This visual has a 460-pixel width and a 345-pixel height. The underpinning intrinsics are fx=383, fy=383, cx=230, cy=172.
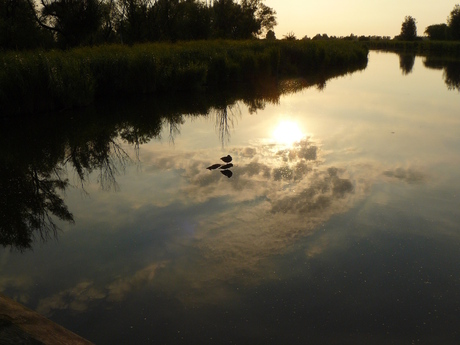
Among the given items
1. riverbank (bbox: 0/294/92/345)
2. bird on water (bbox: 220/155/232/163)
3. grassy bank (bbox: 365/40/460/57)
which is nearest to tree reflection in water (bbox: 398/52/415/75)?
grassy bank (bbox: 365/40/460/57)

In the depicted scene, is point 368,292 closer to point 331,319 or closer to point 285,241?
point 331,319

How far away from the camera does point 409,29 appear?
276ft

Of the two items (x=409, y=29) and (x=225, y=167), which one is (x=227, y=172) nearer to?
(x=225, y=167)

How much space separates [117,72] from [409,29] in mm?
87805

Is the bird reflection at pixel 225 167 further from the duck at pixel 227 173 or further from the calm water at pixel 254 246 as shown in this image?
the calm water at pixel 254 246

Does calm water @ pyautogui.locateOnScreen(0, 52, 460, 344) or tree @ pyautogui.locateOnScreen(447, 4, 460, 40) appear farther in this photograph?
tree @ pyautogui.locateOnScreen(447, 4, 460, 40)

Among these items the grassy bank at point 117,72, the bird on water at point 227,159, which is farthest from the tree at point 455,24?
the bird on water at point 227,159

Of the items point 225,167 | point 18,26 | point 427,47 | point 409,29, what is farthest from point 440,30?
point 225,167

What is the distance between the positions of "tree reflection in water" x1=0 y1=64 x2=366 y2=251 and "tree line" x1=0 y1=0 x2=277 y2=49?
402 inches

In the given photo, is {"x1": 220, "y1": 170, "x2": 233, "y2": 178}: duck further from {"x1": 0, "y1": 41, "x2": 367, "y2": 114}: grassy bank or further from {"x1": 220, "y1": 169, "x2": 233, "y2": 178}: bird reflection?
{"x1": 0, "y1": 41, "x2": 367, "y2": 114}: grassy bank

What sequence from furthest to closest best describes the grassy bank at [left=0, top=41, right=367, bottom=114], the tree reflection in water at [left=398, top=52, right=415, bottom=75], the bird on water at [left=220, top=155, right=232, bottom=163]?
1. the tree reflection in water at [left=398, top=52, right=415, bottom=75]
2. the grassy bank at [left=0, top=41, right=367, bottom=114]
3. the bird on water at [left=220, top=155, right=232, bottom=163]

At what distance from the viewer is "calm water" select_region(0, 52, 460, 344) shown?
2938mm

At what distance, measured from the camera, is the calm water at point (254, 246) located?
294 centimetres

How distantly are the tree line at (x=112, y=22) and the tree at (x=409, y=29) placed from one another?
58492mm
